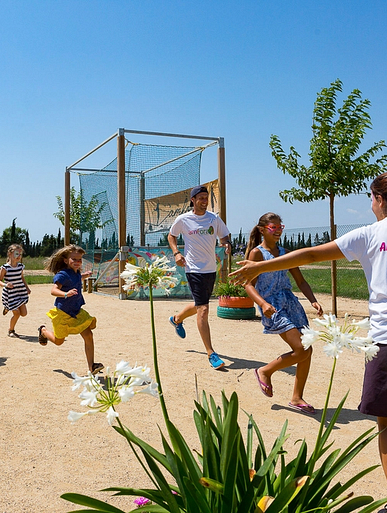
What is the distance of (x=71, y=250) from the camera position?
5688mm

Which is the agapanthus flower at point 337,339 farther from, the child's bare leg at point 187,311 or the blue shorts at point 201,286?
the child's bare leg at point 187,311

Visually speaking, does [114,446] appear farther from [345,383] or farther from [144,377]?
[345,383]

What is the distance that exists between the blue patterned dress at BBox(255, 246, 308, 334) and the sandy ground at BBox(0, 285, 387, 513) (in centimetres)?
71

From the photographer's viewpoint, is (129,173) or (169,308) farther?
(129,173)

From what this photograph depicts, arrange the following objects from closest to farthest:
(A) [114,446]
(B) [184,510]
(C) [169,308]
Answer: (B) [184,510] → (A) [114,446] → (C) [169,308]

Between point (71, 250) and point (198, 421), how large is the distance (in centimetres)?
373

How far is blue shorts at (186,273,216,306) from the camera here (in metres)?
6.06

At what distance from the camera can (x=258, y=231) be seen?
5023mm

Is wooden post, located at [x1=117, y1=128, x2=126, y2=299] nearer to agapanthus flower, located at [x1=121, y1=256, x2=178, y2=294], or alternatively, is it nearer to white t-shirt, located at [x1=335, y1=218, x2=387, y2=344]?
white t-shirt, located at [x1=335, y1=218, x2=387, y2=344]

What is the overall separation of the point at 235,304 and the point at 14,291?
12.3 ft

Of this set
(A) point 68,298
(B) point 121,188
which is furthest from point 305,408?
(B) point 121,188

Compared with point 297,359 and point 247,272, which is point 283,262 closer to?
point 247,272

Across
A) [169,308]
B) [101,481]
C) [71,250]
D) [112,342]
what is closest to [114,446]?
[101,481]

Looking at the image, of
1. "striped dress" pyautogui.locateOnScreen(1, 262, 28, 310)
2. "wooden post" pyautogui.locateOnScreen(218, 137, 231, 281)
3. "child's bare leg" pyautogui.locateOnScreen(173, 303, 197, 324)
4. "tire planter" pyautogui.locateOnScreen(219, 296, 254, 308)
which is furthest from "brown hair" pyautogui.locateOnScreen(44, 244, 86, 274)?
"wooden post" pyautogui.locateOnScreen(218, 137, 231, 281)
